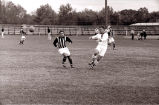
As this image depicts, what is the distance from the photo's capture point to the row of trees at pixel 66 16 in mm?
A: 125625

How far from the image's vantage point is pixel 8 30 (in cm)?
7762

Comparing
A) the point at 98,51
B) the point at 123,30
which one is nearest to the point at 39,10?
the point at 123,30

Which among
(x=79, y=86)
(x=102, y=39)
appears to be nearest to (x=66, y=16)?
(x=102, y=39)

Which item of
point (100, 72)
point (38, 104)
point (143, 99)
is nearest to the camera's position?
point (38, 104)

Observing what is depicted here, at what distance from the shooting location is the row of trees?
412 ft

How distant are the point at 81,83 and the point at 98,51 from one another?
540 cm

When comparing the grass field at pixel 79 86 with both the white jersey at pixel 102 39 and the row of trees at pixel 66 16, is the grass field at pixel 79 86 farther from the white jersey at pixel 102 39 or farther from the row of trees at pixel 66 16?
the row of trees at pixel 66 16

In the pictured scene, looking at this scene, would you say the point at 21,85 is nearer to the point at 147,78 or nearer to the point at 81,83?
the point at 81,83

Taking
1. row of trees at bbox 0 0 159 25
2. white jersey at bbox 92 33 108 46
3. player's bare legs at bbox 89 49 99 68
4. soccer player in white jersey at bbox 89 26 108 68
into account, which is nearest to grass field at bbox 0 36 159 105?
player's bare legs at bbox 89 49 99 68

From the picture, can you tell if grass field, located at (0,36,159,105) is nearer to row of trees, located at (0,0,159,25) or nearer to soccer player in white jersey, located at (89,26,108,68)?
soccer player in white jersey, located at (89,26,108,68)

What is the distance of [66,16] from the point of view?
129000 millimetres

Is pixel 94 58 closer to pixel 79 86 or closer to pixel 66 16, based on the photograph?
pixel 79 86

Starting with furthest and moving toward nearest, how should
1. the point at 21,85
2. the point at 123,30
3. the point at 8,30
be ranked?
the point at 123,30 < the point at 8,30 < the point at 21,85

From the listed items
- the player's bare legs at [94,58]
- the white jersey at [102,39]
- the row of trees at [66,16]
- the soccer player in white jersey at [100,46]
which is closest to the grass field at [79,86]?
the player's bare legs at [94,58]
